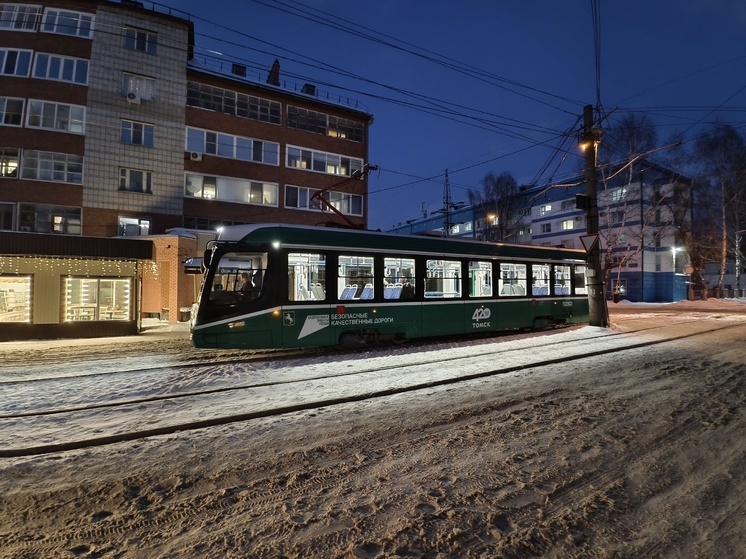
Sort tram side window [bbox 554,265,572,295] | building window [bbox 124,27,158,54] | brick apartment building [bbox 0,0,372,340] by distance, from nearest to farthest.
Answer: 1. tram side window [bbox 554,265,572,295]
2. brick apartment building [bbox 0,0,372,340]
3. building window [bbox 124,27,158,54]

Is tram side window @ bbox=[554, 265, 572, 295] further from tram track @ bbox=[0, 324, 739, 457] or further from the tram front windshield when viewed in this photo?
the tram front windshield

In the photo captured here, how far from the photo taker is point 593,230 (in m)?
15.6

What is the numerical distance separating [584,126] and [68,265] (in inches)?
804

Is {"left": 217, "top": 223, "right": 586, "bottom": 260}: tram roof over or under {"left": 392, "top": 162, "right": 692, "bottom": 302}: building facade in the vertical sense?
under

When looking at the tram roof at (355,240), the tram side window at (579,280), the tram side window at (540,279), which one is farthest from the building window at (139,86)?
the tram side window at (579,280)

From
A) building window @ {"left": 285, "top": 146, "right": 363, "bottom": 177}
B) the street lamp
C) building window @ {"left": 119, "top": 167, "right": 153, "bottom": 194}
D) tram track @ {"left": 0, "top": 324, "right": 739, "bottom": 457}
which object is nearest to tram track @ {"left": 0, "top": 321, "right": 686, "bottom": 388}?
tram track @ {"left": 0, "top": 324, "right": 739, "bottom": 457}

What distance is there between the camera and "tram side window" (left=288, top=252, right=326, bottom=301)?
9766mm

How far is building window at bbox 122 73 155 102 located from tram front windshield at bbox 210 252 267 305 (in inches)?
801

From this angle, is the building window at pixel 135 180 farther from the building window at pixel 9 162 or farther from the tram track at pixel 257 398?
the tram track at pixel 257 398

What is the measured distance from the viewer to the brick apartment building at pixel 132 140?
22156 mm

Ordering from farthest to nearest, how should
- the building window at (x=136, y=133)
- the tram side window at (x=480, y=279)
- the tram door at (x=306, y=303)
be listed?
the building window at (x=136, y=133), the tram side window at (x=480, y=279), the tram door at (x=306, y=303)

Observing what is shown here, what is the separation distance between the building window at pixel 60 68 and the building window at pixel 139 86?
1.93 m

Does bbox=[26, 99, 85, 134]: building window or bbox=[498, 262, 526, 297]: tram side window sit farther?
bbox=[26, 99, 85, 134]: building window

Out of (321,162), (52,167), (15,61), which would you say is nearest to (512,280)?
(321,162)
